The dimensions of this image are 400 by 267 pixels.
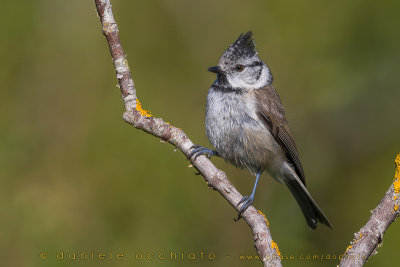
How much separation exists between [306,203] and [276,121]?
0.75m

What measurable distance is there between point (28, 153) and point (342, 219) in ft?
9.41

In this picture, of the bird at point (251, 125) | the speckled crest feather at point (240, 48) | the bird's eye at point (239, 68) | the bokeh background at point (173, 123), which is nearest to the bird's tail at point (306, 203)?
the bird at point (251, 125)

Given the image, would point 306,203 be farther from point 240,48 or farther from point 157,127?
point 157,127

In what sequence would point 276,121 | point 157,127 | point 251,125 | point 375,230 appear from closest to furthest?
point 375,230
point 157,127
point 251,125
point 276,121

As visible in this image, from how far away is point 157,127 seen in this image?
9.46ft

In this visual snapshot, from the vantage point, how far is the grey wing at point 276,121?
404 cm

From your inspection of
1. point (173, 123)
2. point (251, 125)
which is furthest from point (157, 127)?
point (173, 123)

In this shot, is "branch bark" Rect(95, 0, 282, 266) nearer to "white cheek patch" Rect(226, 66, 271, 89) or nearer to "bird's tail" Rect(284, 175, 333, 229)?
"white cheek patch" Rect(226, 66, 271, 89)

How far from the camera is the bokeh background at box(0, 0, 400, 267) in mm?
4148

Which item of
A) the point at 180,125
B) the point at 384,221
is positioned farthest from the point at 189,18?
the point at 384,221

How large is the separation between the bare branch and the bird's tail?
1487 millimetres

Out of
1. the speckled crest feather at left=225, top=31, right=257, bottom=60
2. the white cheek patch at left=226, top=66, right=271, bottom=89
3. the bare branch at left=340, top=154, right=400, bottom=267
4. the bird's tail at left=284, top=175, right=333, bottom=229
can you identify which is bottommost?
the bird's tail at left=284, top=175, right=333, bottom=229

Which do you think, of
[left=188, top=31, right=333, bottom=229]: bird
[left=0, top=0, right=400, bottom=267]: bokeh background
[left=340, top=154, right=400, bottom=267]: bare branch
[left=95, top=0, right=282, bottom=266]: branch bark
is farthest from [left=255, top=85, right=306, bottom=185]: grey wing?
[left=340, top=154, right=400, bottom=267]: bare branch

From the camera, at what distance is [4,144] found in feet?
13.6
